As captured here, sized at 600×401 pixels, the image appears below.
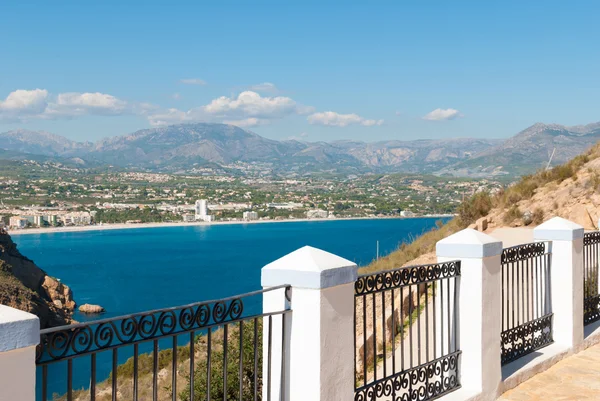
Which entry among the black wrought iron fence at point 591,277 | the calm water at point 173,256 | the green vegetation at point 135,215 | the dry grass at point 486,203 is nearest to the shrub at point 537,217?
the dry grass at point 486,203

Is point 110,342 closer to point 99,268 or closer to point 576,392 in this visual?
point 576,392

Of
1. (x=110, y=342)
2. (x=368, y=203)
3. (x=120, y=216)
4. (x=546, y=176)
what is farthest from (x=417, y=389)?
(x=368, y=203)

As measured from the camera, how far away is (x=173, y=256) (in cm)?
10294

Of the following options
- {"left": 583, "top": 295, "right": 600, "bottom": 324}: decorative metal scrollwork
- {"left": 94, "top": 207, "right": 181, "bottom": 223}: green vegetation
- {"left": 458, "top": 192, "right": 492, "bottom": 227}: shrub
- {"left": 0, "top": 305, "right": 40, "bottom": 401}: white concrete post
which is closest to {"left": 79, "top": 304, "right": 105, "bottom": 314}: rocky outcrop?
{"left": 458, "top": 192, "right": 492, "bottom": 227}: shrub

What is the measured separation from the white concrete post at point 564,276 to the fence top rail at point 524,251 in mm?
150

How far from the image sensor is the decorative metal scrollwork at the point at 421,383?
4961mm

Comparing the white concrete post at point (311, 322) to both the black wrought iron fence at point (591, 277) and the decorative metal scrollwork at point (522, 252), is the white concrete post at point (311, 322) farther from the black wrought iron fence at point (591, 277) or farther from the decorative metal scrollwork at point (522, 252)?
the black wrought iron fence at point (591, 277)

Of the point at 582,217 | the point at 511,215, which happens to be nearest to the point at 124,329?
the point at 582,217

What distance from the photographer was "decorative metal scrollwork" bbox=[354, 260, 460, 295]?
15.8 ft

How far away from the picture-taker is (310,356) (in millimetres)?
4156

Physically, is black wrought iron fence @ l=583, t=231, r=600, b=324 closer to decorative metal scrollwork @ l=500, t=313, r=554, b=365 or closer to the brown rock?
→ decorative metal scrollwork @ l=500, t=313, r=554, b=365

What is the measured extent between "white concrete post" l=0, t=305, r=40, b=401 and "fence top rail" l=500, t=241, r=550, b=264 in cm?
495

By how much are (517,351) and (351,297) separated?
329cm

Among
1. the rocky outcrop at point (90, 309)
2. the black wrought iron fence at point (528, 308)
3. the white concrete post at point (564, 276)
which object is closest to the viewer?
the black wrought iron fence at point (528, 308)
